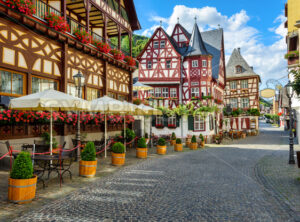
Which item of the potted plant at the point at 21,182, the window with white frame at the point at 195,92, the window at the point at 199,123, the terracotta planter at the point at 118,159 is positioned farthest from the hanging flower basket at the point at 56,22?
the window with white frame at the point at 195,92

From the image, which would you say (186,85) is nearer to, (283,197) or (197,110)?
(197,110)

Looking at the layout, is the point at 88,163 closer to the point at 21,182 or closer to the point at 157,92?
the point at 21,182

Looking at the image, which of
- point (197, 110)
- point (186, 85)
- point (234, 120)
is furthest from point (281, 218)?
point (234, 120)

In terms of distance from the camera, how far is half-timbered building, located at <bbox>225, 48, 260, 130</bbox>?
123ft

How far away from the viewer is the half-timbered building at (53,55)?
903 cm

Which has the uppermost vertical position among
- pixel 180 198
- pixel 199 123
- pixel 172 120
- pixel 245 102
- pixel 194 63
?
pixel 194 63

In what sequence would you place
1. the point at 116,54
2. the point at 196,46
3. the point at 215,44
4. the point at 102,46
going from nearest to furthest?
the point at 102,46, the point at 116,54, the point at 196,46, the point at 215,44

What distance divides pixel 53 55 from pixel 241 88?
33767 millimetres

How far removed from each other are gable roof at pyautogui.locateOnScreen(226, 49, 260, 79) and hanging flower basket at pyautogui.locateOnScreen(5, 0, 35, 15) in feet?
115

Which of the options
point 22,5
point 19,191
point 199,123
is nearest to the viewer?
point 19,191

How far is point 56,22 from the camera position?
10688 mm

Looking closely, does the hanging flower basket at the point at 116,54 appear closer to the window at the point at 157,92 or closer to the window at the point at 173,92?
the window at the point at 157,92

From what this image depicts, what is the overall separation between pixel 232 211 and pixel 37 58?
9.65 m

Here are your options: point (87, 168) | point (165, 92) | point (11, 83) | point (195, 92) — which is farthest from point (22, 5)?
point (195, 92)
